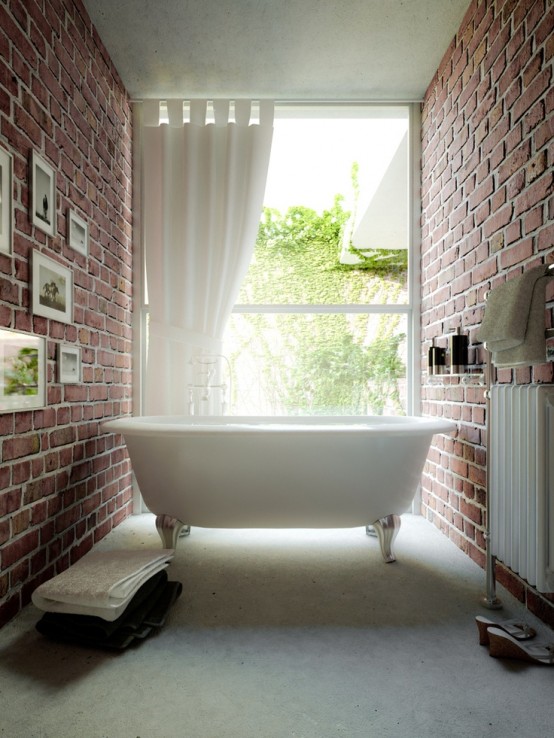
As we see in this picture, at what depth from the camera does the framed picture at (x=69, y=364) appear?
205 centimetres

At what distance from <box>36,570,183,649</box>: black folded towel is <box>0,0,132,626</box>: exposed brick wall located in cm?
21

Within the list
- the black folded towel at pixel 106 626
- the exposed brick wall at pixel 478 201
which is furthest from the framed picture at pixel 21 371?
the exposed brick wall at pixel 478 201

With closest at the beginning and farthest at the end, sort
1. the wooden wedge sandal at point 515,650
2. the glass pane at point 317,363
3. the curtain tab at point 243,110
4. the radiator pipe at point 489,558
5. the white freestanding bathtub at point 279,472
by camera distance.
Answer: the wooden wedge sandal at point 515,650, the radiator pipe at point 489,558, the white freestanding bathtub at point 279,472, the curtain tab at point 243,110, the glass pane at point 317,363

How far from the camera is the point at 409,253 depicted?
3.17 m

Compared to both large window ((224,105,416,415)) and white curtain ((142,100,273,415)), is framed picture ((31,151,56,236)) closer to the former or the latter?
white curtain ((142,100,273,415))

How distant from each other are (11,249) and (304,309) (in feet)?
6.15

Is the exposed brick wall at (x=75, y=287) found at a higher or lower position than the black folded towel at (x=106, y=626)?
higher


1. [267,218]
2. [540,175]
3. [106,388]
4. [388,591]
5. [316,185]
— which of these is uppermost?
[316,185]

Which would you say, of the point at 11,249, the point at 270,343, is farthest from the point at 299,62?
the point at 11,249

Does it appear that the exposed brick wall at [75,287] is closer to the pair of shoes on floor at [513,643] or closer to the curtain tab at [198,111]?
the curtain tab at [198,111]

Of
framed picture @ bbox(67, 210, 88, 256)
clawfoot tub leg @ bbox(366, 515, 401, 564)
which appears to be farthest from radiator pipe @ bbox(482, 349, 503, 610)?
framed picture @ bbox(67, 210, 88, 256)

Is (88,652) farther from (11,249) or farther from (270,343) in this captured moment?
(270,343)

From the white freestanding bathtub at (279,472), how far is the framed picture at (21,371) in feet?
1.31

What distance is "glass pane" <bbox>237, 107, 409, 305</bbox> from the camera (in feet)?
10.5
